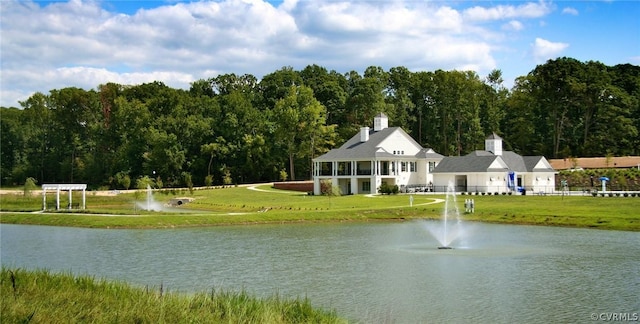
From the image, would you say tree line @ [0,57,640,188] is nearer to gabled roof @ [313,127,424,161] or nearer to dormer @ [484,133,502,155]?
gabled roof @ [313,127,424,161]

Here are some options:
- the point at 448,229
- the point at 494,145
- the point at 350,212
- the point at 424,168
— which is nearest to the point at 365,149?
the point at 424,168

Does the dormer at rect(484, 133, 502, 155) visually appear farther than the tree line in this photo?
No

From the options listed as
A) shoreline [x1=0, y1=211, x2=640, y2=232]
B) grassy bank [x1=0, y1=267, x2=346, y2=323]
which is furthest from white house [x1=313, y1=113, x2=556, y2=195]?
grassy bank [x1=0, y1=267, x2=346, y2=323]

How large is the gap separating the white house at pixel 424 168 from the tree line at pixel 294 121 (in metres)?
11.0

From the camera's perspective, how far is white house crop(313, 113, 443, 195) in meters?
70.9

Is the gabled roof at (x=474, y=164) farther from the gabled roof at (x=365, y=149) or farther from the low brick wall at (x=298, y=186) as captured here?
the low brick wall at (x=298, y=186)

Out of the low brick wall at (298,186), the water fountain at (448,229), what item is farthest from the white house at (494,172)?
the water fountain at (448,229)

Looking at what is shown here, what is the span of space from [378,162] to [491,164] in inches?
462

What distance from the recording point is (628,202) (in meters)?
46.8

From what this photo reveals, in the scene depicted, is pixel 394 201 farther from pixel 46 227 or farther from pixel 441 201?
pixel 46 227

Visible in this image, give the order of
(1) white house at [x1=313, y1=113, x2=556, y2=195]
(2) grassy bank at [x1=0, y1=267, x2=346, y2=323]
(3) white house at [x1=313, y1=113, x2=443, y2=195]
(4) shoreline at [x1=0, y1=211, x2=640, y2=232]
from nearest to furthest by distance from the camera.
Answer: (2) grassy bank at [x1=0, y1=267, x2=346, y2=323] → (4) shoreline at [x1=0, y1=211, x2=640, y2=232] → (1) white house at [x1=313, y1=113, x2=556, y2=195] → (3) white house at [x1=313, y1=113, x2=443, y2=195]

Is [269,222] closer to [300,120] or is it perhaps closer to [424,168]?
[424,168]

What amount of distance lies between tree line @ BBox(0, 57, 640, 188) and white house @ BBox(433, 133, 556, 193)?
52.8 feet

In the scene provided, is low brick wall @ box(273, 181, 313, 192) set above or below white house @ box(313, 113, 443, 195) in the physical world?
below
